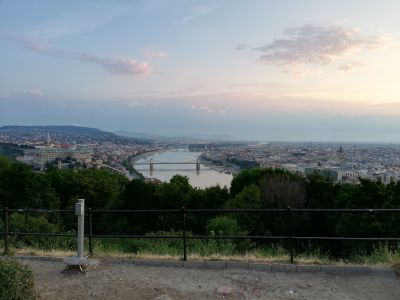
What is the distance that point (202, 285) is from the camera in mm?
5973

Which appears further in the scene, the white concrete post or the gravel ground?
the white concrete post

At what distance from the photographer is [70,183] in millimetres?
46250

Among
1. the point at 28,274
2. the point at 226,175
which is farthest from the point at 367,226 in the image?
the point at 226,175

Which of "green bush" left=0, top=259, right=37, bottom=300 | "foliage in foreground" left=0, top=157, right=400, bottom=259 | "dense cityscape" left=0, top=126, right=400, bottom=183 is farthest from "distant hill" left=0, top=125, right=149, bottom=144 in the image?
"green bush" left=0, top=259, right=37, bottom=300

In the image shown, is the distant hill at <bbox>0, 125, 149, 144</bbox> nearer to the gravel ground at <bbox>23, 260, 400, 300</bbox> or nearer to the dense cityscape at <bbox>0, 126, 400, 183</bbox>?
the dense cityscape at <bbox>0, 126, 400, 183</bbox>

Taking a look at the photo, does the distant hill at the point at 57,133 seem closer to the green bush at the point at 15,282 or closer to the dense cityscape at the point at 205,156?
the dense cityscape at the point at 205,156

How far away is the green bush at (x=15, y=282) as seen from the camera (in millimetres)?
4527

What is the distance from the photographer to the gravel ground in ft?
18.3

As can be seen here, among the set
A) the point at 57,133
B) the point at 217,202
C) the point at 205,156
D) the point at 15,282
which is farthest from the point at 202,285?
the point at 57,133

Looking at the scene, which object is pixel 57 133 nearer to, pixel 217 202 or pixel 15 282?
pixel 217 202

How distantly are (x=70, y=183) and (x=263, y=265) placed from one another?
42.3m

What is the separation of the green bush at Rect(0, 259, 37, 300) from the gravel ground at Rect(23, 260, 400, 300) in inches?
28.6

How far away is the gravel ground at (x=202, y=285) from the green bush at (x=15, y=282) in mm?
726

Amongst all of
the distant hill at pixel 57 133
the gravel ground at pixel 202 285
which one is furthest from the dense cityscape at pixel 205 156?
the gravel ground at pixel 202 285
